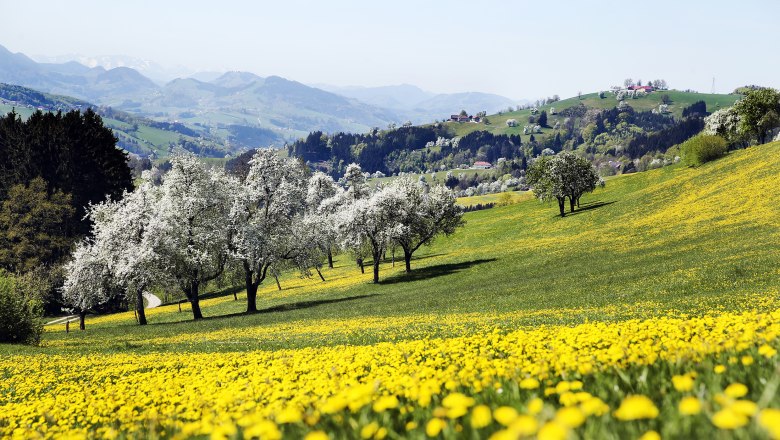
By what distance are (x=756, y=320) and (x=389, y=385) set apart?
626 centimetres

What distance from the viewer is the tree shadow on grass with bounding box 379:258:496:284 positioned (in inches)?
2395

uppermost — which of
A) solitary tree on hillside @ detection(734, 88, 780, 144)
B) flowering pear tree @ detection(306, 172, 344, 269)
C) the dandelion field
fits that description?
solitary tree on hillside @ detection(734, 88, 780, 144)

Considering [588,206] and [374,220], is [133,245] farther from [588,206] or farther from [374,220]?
[588,206]

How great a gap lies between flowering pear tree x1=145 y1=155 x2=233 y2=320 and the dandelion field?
5.06 m

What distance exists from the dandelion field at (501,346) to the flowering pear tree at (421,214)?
4.67 metres

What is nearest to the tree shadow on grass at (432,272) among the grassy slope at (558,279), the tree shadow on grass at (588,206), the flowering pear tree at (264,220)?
the grassy slope at (558,279)

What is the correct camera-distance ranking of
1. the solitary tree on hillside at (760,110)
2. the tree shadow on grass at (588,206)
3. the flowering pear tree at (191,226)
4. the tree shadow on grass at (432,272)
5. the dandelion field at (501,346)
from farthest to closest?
the solitary tree on hillside at (760,110), the tree shadow on grass at (588,206), the tree shadow on grass at (432,272), the flowering pear tree at (191,226), the dandelion field at (501,346)

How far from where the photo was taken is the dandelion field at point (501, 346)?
12.4 ft

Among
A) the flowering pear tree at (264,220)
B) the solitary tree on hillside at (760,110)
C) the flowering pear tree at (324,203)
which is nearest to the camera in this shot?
the flowering pear tree at (264,220)

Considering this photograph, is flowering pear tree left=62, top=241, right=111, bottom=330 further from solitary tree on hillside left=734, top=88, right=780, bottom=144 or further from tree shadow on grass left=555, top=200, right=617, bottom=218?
solitary tree on hillside left=734, top=88, right=780, bottom=144

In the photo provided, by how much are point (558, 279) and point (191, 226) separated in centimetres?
3455

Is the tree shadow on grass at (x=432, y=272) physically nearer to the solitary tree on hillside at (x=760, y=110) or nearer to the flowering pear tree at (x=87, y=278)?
the flowering pear tree at (x=87, y=278)

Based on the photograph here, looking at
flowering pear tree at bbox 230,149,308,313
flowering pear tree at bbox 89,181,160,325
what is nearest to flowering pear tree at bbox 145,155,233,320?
flowering pear tree at bbox 89,181,160,325

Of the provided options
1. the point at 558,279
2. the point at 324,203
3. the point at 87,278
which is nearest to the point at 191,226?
the point at 87,278
